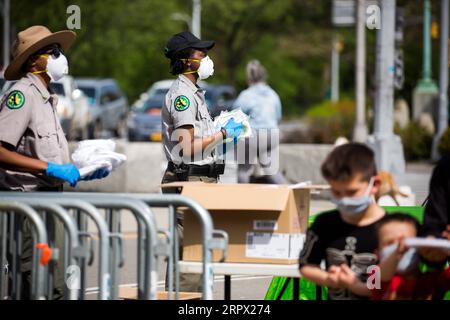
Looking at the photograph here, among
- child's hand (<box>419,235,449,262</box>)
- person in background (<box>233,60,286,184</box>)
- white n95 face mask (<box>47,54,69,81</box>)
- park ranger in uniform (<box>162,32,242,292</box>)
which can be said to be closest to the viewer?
child's hand (<box>419,235,449,262</box>)

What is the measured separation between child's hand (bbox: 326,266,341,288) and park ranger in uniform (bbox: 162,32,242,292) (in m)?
2.25

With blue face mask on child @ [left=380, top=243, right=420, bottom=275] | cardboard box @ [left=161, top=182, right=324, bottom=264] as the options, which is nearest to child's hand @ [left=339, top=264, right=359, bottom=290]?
blue face mask on child @ [left=380, top=243, right=420, bottom=275]

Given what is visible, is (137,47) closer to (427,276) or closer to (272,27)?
(272,27)

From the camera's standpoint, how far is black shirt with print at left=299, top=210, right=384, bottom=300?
16.4 feet

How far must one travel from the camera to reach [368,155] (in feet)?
16.4

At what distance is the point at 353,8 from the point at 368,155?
17655 mm

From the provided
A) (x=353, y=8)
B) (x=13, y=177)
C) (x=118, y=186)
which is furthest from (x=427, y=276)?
(x=353, y=8)

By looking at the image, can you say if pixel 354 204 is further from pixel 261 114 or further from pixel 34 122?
pixel 261 114

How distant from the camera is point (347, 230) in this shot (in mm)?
5023

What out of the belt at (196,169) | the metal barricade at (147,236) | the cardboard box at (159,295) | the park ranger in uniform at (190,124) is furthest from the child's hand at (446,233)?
the belt at (196,169)

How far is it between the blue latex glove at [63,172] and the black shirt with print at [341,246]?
4.72 ft

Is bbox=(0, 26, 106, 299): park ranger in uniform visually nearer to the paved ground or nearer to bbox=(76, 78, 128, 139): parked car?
the paved ground

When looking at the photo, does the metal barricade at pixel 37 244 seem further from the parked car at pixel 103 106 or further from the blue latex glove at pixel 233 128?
the parked car at pixel 103 106

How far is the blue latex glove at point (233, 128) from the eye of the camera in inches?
282
